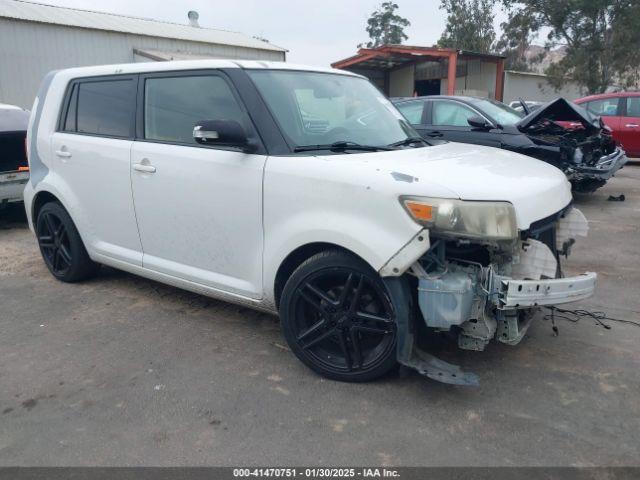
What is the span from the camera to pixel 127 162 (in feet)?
13.1

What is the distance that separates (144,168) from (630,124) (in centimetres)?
1100

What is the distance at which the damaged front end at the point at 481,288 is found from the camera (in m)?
2.72

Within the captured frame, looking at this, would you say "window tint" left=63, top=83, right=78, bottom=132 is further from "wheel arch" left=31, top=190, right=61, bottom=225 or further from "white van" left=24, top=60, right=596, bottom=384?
"wheel arch" left=31, top=190, right=61, bottom=225

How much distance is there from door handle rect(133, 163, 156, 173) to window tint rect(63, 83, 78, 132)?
3.39 feet

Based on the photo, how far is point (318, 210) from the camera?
119 inches

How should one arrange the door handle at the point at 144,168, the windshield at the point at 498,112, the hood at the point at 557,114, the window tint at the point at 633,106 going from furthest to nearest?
1. the window tint at the point at 633,106
2. the windshield at the point at 498,112
3. the hood at the point at 557,114
4. the door handle at the point at 144,168

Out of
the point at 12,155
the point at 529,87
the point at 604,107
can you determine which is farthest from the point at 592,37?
the point at 12,155

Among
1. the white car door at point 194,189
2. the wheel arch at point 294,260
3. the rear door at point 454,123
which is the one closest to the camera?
the wheel arch at point 294,260

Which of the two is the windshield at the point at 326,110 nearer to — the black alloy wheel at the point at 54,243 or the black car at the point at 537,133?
the black alloy wheel at the point at 54,243

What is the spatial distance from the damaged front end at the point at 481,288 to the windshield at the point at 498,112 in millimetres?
5382

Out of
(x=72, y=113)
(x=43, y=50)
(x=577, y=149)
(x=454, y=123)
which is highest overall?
(x=43, y=50)

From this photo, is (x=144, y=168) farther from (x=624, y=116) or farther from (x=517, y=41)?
(x=517, y=41)

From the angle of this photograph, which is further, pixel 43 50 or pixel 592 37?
pixel 592 37

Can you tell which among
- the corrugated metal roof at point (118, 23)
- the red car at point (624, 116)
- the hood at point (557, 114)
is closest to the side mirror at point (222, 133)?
the hood at point (557, 114)
